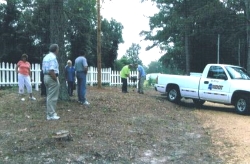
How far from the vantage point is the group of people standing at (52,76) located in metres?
8.65

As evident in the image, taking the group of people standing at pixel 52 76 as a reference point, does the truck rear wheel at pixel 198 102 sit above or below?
below

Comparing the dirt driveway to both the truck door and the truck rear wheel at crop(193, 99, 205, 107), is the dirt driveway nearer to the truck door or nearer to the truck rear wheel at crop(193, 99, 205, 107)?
the truck door

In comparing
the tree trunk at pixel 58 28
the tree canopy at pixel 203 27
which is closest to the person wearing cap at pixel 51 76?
the tree trunk at pixel 58 28

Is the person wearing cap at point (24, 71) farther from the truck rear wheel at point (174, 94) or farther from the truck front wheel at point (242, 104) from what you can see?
the truck front wheel at point (242, 104)

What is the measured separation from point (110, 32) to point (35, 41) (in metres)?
13.8

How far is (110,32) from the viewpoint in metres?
42.9

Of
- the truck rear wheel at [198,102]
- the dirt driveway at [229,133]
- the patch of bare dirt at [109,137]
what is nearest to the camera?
the patch of bare dirt at [109,137]

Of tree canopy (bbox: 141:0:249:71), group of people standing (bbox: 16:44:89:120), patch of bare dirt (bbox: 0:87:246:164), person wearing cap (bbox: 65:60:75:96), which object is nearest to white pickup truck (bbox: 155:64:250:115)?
patch of bare dirt (bbox: 0:87:246:164)

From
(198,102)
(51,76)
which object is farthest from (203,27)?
(51,76)

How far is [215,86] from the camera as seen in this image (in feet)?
46.8

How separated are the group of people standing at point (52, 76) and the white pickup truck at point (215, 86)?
4650mm

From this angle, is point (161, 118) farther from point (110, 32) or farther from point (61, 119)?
point (110, 32)

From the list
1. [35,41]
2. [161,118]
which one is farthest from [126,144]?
[35,41]

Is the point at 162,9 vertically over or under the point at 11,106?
over
